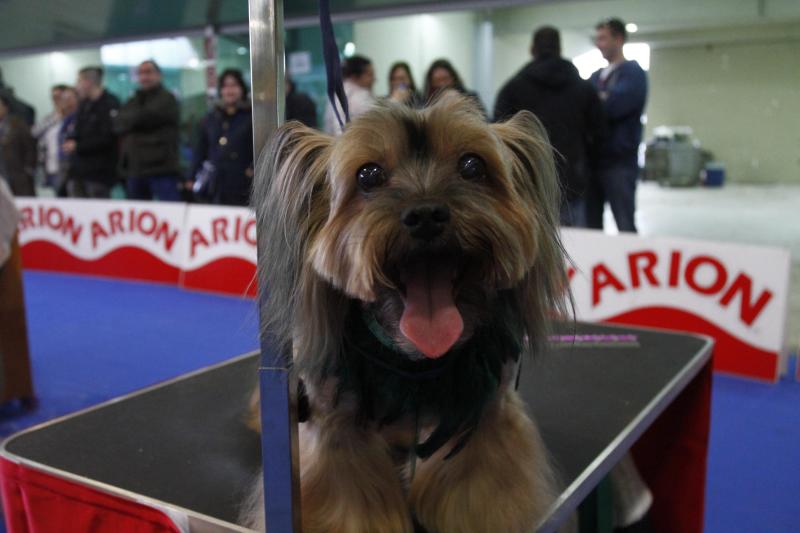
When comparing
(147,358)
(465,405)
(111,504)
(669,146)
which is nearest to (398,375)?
(465,405)

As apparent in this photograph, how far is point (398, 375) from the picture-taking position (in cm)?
102

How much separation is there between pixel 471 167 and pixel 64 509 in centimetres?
85

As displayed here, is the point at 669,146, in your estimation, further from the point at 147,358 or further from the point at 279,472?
the point at 279,472

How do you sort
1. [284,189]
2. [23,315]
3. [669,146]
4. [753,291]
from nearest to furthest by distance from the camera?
[284,189] < [23,315] < [753,291] < [669,146]

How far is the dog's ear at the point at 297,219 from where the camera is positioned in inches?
38.1

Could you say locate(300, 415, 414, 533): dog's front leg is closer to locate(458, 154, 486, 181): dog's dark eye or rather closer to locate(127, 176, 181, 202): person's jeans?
locate(458, 154, 486, 181): dog's dark eye

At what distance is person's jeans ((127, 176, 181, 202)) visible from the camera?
17.8 ft

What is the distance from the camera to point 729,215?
8656 millimetres

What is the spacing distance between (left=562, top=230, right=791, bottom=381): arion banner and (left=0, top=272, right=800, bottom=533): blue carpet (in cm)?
19

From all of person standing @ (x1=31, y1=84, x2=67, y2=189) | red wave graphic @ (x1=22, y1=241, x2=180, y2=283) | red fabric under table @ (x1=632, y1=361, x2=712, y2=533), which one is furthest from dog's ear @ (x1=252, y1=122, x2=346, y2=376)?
person standing @ (x1=31, y1=84, x2=67, y2=189)

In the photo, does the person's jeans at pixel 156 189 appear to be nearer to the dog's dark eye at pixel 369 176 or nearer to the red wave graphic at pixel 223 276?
the red wave graphic at pixel 223 276

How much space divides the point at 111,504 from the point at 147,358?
2401 millimetres

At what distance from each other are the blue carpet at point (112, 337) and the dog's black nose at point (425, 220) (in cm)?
163

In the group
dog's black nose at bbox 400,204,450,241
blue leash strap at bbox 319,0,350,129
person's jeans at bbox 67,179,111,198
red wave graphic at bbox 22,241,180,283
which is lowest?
red wave graphic at bbox 22,241,180,283
